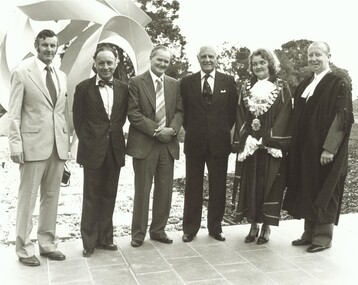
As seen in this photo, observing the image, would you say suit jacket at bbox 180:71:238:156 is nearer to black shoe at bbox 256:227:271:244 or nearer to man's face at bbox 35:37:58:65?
black shoe at bbox 256:227:271:244

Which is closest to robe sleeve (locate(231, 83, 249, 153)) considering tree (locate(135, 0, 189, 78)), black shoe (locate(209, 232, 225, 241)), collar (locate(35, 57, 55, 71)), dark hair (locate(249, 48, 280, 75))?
dark hair (locate(249, 48, 280, 75))

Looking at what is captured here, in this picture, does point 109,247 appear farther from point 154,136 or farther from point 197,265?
point 154,136

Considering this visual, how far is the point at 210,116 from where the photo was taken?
14.6 feet

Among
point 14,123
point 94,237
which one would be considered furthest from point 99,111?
point 94,237

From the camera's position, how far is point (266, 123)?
14.4 ft

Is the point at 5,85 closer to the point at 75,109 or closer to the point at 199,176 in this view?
the point at 75,109

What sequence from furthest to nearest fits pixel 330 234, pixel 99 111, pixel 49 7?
pixel 49 7, pixel 330 234, pixel 99 111

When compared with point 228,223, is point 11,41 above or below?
above

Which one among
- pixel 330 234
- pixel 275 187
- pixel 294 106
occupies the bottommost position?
pixel 330 234

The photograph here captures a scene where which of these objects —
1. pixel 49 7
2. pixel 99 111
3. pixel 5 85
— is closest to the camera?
pixel 99 111

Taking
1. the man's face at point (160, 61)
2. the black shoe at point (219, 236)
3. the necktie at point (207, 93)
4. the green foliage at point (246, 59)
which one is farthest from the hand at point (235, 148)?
the green foliage at point (246, 59)

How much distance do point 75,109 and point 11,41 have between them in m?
1.93

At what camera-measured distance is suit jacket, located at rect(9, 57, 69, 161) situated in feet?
12.5

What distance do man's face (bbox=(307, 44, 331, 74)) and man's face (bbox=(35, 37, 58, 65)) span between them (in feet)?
7.62
